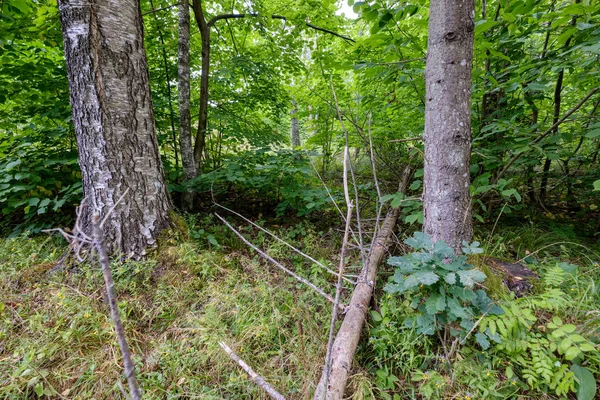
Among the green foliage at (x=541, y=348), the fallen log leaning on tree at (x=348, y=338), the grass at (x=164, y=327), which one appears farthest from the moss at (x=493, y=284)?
the grass at (x=164, y=327)

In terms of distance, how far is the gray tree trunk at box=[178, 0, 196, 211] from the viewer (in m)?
3.14

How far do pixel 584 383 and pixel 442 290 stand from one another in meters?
0.68

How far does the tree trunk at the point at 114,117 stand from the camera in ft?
6.63

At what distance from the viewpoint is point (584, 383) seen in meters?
1.19

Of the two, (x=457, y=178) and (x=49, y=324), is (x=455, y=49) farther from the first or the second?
(x=49, y=324)

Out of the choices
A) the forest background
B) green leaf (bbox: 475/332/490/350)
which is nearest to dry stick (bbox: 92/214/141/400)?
the forest background

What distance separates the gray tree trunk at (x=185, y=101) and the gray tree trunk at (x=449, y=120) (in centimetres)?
281

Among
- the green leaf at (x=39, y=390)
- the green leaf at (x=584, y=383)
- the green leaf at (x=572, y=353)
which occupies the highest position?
the green leaf at (x=572, y=353)

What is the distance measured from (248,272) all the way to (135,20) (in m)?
2.42

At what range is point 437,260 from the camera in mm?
1425

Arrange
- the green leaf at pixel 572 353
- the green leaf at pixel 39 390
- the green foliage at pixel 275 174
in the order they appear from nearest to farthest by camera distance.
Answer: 1. the green leaf at pixel 572 353
2. the green leaf at pixel 39 390
3. the green foliage at pixel 275 174

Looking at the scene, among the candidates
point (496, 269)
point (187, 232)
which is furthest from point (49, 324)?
point (496, 269)

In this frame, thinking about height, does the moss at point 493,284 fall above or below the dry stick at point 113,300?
below

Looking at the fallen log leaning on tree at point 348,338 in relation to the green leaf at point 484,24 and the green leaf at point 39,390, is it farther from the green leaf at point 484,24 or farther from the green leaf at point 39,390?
the green leaf at point 484,24
